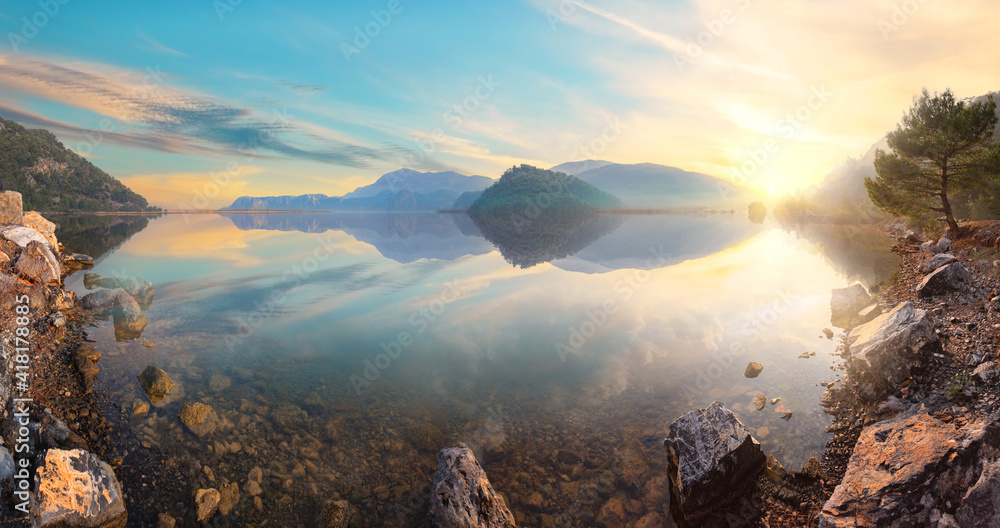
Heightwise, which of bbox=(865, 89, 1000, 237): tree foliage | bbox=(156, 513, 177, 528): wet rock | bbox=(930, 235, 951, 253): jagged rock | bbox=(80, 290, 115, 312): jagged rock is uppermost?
bbox=(865, 89, 1000, 237): tree foliage

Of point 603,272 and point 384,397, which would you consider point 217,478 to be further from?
point 603,272

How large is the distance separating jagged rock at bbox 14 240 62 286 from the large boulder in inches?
1132

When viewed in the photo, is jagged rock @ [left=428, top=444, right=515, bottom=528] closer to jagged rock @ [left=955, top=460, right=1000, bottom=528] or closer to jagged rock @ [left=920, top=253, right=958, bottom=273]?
jagged rock @ [left=955, top=460, right=1000, bottom=528]

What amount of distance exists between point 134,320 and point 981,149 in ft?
158

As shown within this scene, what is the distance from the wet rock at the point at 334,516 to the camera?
24.1 feet

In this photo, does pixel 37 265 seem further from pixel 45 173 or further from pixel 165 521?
pixel 45 173

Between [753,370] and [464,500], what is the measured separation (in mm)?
10705

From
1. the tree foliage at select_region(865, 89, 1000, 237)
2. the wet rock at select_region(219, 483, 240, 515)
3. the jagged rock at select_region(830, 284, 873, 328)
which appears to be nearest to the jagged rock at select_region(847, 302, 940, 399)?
the jagged rock at select_region(830, 284, 873, 328)

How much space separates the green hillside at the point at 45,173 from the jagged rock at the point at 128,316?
197m

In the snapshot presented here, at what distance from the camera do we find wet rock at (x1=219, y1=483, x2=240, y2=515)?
24.9ft

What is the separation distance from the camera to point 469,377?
42.7ft

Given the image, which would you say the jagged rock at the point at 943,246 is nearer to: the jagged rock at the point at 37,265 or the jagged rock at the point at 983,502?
the jagged rock at the point at 983,502

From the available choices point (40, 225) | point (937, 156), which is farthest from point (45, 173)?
point (937, 156)

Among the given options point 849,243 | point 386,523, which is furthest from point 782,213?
point 386,523
